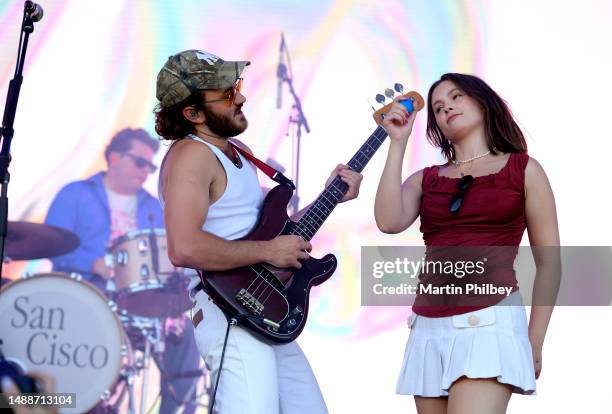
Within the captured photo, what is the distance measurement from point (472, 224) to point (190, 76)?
3.05 ft

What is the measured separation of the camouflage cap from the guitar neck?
1.51 feet

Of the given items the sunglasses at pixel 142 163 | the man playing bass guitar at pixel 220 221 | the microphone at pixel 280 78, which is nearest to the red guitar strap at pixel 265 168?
the man playing bass guitar at pixel 220 221

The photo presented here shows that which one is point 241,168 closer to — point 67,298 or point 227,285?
point 227,285

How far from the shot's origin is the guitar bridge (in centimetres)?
243

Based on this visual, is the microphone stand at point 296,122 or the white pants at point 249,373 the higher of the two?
the microphone stand at point 296,122

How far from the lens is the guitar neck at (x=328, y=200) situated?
2635mm

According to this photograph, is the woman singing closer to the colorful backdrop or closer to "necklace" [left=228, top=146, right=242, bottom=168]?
"necklace" [left=228, top=146, right=242, bottom=168]

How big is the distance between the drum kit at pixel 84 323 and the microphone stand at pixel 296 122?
0.88m

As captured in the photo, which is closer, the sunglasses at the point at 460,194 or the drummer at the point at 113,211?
the sunglasses at the point at 460,194

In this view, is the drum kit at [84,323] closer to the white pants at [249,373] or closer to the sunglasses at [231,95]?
the white pants at [249,373]

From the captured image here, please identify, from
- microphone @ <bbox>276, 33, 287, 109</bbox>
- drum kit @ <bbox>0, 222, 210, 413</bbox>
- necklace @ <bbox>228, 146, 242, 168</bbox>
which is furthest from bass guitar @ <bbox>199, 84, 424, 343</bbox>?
drum kit @ <bbox>0, 222, 210, 413</bbox>

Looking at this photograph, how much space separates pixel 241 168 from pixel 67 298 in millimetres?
2188

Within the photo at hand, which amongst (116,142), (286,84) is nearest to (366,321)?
(286,84)

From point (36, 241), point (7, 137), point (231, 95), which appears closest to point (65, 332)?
point (36, 241)
